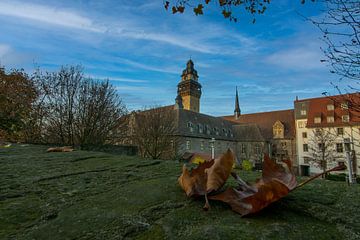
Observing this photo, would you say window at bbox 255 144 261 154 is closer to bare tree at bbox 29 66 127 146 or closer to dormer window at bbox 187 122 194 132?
dormer window at bbox 187 122 194 132

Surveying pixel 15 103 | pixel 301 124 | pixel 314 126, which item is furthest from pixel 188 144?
pixel 15 103

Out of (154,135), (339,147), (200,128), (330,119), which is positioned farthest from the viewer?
(200,128)

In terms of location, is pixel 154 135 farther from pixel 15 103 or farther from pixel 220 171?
pixel 220 171

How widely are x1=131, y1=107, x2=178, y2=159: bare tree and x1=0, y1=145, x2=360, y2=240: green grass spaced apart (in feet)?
66.1

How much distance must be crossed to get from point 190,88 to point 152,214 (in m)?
67.1

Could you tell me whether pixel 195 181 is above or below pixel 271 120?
below

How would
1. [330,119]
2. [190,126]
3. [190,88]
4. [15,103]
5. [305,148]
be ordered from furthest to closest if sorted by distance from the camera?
[190,88] < [305,148] < [190,126] < [330,119] < [15,103]

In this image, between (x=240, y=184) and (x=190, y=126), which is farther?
(x=190, y=126)

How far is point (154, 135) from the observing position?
22250 mm

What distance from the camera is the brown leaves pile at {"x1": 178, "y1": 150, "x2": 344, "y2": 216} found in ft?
3.59

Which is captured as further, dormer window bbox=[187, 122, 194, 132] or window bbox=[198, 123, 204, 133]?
window bbox=[198, 123, 204, 133]

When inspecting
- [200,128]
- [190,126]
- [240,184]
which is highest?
[190,126]

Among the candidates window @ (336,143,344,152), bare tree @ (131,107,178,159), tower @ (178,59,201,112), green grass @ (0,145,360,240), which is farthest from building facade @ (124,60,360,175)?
green grass @ (0,145,360,240)

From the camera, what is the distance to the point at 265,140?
49.1 m
